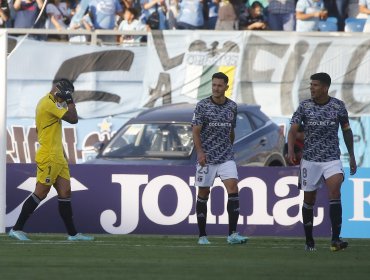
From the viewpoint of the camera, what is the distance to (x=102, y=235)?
18406 millimetres

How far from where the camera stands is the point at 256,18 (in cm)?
2592

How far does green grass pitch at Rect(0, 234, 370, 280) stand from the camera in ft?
39.9

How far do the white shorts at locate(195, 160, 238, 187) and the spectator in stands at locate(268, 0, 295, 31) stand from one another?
9982mm

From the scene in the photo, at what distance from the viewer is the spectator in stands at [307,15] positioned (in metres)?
25.7

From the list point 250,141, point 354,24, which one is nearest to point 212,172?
point 250,141

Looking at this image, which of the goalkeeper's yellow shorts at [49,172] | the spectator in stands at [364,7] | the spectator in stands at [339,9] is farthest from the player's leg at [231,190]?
the spectator in stands at [339,9]

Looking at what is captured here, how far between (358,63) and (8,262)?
12.9m

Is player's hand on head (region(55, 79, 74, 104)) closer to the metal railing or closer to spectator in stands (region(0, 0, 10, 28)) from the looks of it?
the metal railing

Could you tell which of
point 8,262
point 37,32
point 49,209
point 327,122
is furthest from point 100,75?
point 8,262

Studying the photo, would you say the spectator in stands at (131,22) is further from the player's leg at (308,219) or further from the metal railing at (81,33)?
the player's leg at (308,219)

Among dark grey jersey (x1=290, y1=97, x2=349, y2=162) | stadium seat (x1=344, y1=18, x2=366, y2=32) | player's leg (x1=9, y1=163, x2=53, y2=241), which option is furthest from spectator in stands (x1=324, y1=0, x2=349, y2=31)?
dark grey jersey (x1=290, y1=97, x2=349, y2=162)

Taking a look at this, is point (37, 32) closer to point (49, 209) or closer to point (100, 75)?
point (100, 75)

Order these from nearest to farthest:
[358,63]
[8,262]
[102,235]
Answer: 1. [8,262]
2. [102,235]
3. [358,63]

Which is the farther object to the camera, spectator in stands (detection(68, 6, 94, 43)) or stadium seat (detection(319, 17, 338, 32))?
stadium seat (detection(319, 17, 338, 32))
